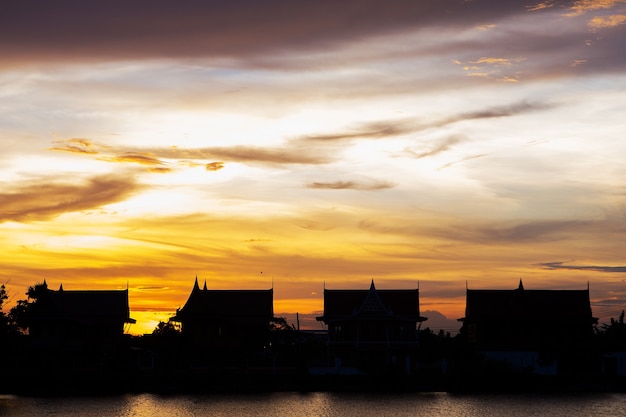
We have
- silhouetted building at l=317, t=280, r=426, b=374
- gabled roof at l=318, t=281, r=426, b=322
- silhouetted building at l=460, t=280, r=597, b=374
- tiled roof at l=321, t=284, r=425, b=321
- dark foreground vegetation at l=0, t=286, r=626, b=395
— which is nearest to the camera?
dark foreground vegetation at l=0, t=286, r=626, b=395

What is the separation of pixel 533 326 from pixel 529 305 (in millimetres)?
2313

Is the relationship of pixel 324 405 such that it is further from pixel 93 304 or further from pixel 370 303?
pixel 93 304

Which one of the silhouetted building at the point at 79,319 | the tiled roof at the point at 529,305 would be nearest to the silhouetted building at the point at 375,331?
the tiled roof at the point at 529,305

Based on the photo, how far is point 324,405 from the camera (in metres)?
66.4

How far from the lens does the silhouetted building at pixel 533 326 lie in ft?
262

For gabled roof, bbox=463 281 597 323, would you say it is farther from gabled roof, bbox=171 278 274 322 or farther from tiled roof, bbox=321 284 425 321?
gabled roof, bbox=171 278 274 322

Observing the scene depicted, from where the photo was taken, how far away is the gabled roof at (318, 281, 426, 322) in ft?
269

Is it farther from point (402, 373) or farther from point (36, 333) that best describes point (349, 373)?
point (36, 333)

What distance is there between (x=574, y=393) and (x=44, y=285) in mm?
52834

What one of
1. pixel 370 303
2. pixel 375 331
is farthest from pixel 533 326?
pixel 370 303

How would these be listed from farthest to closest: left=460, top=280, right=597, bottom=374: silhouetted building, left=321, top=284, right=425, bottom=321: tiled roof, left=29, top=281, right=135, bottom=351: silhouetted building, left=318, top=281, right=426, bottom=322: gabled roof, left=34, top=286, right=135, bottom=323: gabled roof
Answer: left=34, top=286, right=135, bottom=323: gabled roof
left=29, top=281, right=135, bottom=351: silhouetted building
left=321, top=284, right=425, bottom=321: tiled roof
left=318, top=281, right=426, bottom=322: gabled roof
left=460, top=280, right=597, bottom=374: silhouetted building

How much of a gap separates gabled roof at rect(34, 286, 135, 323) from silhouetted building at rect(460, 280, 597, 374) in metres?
33.8

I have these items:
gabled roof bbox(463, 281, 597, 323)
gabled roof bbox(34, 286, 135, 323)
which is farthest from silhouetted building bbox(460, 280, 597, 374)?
gabled roof bbox(34, 286, 135, 323)

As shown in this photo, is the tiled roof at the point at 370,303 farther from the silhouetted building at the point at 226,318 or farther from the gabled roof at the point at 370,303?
the silhouetted building at the point at 226,318
